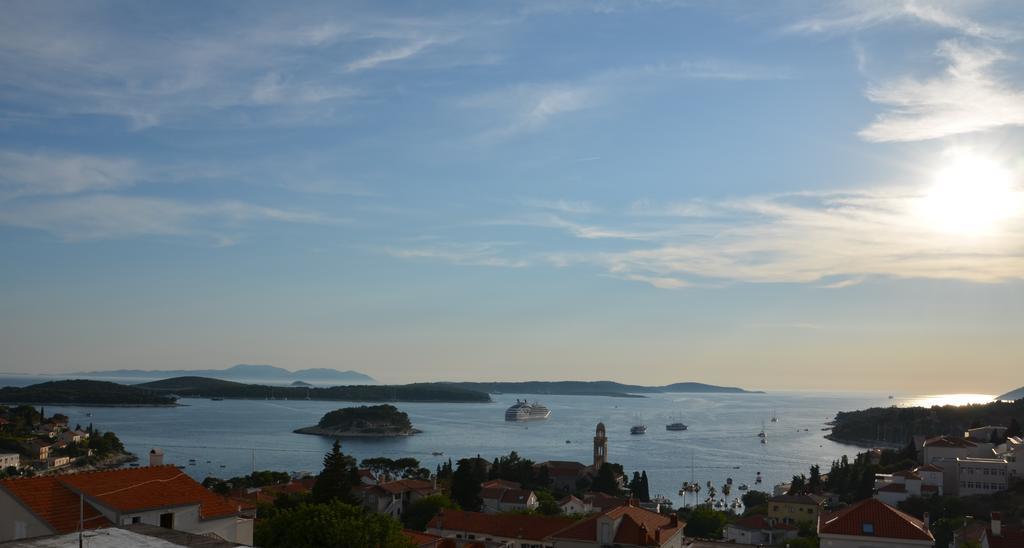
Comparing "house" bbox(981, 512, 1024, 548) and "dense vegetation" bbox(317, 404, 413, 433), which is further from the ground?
"house" bbox(981, 512, 1024, 548)

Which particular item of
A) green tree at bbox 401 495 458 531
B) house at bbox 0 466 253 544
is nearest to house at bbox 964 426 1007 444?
green tree at bbox 401 495 458 531

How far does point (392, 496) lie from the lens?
144ft

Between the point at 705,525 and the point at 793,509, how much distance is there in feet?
21.4

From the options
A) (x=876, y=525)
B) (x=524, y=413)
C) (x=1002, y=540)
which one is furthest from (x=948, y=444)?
(x=524, y=413)

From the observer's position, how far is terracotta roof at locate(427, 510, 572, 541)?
30547 millimetres

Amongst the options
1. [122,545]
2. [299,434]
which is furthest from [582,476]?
[299,434]

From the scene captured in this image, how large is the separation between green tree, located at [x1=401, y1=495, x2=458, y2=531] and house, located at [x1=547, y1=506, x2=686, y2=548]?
14599 mm

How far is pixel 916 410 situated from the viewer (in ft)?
400

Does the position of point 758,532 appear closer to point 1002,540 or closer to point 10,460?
point 1002,540

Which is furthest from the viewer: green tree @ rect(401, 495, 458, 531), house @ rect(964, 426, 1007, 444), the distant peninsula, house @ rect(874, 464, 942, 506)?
the distant peninsula

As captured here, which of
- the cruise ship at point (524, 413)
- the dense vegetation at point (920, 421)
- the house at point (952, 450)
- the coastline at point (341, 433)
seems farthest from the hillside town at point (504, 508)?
the cruise ship at point (524, 413)

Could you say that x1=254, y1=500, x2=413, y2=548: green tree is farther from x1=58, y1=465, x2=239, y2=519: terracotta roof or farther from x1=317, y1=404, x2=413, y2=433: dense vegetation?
x1=317, y1=404, x2=413, y2=433: dense vegetation

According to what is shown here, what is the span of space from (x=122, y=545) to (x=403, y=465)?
5096cm

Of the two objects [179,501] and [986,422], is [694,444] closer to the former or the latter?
[986,422]
